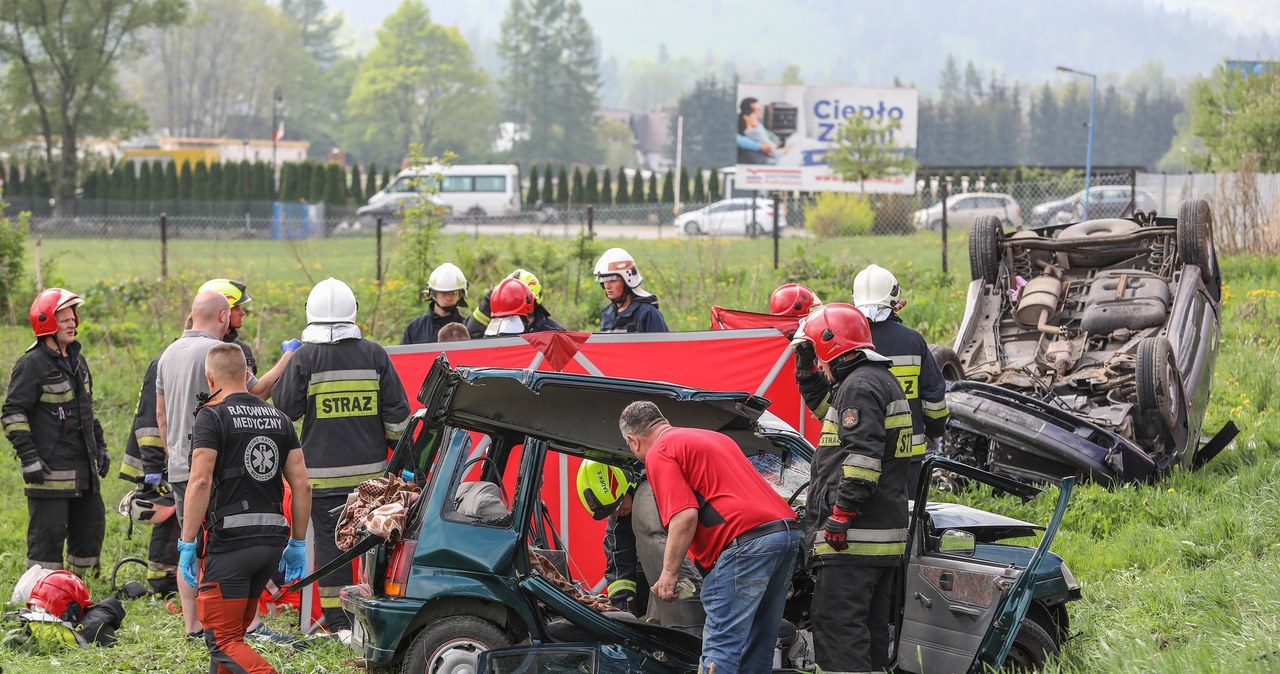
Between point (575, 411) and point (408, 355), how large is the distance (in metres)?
2.17

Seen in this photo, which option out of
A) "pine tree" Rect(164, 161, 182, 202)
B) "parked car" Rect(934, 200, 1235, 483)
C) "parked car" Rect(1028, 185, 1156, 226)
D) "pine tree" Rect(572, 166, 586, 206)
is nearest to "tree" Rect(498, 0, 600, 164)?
"pine tree" Rect(572, 166, 586, 206)

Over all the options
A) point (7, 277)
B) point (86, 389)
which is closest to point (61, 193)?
point (7, 277)

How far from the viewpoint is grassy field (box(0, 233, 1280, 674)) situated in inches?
243

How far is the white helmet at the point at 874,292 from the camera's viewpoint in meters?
7.02

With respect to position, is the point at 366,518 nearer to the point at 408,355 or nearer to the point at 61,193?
the point at 408,355

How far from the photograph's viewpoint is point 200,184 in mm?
46469

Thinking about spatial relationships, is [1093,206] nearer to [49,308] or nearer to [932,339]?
[932,339]

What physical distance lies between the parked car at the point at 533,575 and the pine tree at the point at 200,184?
4360 centimetres

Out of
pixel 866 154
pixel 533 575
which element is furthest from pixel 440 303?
pixel 866 154

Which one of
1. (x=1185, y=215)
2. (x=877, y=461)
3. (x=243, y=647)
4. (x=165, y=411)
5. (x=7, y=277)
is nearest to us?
(x=877, y=461)

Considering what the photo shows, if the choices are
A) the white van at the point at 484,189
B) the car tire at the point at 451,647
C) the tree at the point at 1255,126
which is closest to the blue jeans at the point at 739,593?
the car tire at the point at 451,647

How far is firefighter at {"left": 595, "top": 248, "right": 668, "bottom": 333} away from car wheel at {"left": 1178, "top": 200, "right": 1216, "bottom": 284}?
4.25 m

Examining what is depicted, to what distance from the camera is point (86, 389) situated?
8.13 m

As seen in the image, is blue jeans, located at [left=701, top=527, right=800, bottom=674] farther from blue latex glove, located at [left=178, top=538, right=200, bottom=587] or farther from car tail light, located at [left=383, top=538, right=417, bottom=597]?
blue latex glove, located at [left=178, top=538, right=200, bottom=587]
